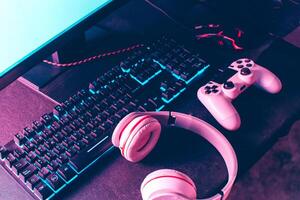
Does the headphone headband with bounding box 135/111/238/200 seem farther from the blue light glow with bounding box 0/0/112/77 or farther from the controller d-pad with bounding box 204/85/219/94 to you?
the blue light glow with bounding box 0/0/112/77

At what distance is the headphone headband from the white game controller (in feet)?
0.11

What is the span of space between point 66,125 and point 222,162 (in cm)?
24

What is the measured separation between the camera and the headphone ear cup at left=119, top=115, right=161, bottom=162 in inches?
24.9

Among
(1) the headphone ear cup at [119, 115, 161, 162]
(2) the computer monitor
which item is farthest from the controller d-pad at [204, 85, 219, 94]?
(2) the computer monitor

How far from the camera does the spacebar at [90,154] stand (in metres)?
0.66

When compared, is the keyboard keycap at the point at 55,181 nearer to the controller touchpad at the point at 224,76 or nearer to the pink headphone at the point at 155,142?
the pink headphone at the point at 155,142

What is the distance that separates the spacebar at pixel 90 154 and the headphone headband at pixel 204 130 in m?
0.08

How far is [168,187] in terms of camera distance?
1.87 feet

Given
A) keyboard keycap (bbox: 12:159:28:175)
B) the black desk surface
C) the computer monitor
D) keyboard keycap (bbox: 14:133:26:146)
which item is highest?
the computer monitor

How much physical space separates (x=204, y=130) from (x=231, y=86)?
88 millimetres

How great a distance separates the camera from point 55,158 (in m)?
0.66

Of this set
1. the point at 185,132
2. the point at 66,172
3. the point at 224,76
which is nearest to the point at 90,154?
the point at 66,172

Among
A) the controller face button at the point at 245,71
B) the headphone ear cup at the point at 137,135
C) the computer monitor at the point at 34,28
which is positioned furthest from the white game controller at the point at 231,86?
the computer monitor at the point at 34,28

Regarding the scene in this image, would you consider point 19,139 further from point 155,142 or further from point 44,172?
point 155,142
